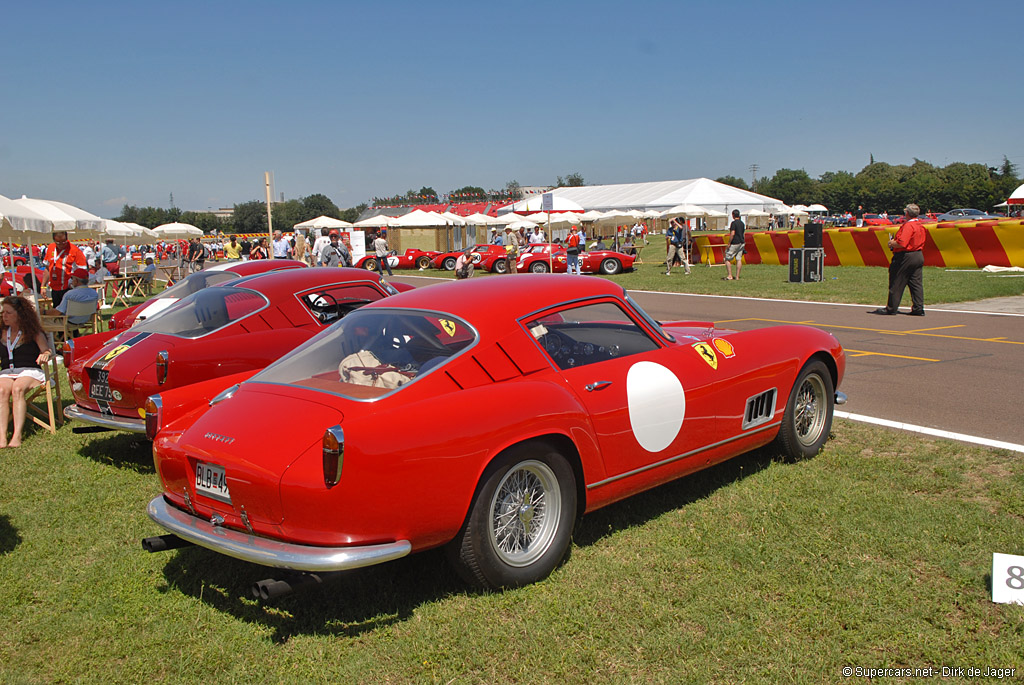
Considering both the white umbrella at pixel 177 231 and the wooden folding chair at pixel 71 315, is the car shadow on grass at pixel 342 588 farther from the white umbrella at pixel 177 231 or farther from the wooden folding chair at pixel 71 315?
the white umbrella at pixel 177 231

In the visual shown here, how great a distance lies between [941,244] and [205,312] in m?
20.5

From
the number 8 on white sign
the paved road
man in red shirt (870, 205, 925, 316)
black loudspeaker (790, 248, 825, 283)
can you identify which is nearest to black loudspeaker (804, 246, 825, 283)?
black loudspeaker (790, 248, 825, 283)

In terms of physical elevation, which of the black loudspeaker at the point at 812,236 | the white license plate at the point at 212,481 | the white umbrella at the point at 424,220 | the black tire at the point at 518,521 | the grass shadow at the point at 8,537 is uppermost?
the white umbrella at the point at 424,220

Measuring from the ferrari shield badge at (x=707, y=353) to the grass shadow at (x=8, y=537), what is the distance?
4.08 metres

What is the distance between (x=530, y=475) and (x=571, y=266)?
19784mm

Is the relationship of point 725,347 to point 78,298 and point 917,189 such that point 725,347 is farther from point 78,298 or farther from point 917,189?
point 917,189

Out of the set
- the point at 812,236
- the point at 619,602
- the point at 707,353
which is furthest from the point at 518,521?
the point at 812,236

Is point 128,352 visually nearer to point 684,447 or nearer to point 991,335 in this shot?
point 684,447

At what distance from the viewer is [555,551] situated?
3732mm

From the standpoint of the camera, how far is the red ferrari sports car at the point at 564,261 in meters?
25.0

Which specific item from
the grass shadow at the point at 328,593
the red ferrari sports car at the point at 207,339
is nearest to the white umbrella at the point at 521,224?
the red ferrari sports car at the point at 207,339

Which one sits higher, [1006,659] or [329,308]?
[329,308]

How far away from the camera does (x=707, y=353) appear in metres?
4.64

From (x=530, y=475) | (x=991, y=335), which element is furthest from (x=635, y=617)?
(x=991, y=335)
